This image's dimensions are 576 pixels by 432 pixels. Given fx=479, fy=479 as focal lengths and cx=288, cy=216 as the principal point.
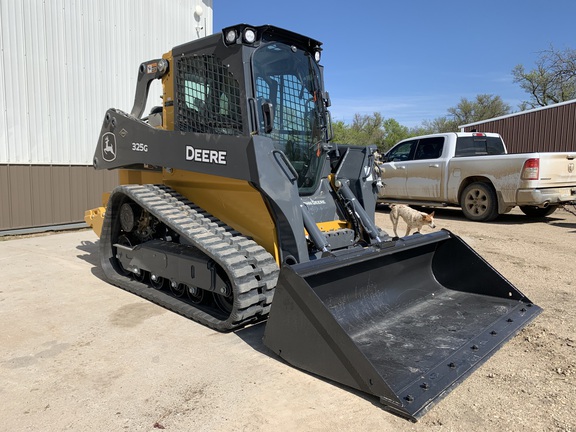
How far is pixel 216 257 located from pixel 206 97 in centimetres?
173

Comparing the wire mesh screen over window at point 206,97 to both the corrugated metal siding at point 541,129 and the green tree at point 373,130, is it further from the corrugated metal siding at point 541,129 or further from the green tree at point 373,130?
the green tree at point 373,130

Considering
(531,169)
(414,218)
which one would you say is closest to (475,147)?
(531,169)

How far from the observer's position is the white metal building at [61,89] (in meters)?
9.23

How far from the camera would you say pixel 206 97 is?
475 cm

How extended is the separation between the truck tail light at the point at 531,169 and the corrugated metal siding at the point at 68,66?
8719mm

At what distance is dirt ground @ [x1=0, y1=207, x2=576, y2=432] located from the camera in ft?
9.15

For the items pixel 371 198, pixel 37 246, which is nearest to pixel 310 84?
pixel 371 198

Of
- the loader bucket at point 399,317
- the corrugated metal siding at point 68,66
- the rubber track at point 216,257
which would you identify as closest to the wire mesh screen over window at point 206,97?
the rubber track at point 216,257

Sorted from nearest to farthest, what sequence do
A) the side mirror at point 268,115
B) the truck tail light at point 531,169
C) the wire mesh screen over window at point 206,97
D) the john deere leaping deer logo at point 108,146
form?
the side mirror at point 268,115, the wire mesh screen over window at point 206,97, the john deere leaping deer logo at point 108,146, the truck tail light at point 531,169

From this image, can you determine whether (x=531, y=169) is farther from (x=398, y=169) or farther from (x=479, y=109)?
(x=479, y=109)

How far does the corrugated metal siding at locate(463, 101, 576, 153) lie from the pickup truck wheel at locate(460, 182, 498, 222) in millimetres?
10323

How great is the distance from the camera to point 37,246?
8445 mm

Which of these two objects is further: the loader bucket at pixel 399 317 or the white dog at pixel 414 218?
the white dog at pixel 414 218

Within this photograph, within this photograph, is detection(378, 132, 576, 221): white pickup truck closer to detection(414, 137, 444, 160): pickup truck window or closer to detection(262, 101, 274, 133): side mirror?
detection(414, 137, 444, 160): pickup truck window
